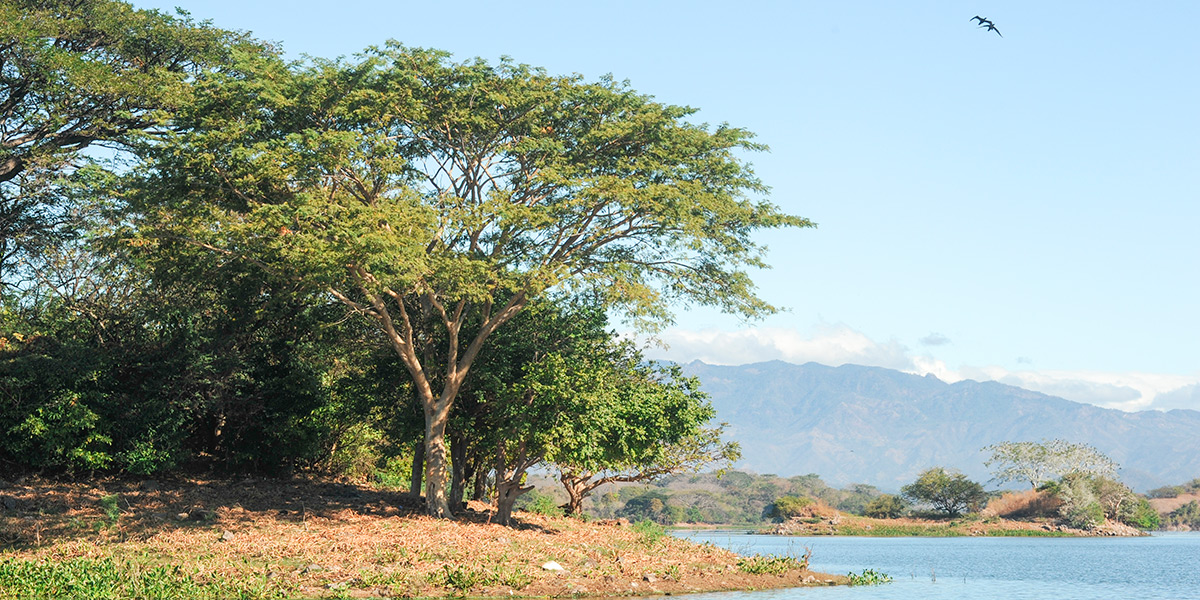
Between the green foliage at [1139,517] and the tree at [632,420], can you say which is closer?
the tree at [632,420]

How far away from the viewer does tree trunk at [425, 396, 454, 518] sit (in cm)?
2520

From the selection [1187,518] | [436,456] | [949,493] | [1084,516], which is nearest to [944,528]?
[949,493]

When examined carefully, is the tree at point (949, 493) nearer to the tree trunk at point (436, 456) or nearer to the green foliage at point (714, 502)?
the green foliage at point (714, 502)

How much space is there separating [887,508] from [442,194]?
7647 centimetres

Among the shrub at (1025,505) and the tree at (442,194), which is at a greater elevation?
the tree at (442,194)

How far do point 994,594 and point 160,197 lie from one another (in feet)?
71.8

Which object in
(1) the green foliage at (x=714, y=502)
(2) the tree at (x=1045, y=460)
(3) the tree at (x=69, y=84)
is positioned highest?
(3) the tree at (x=69, y=84)

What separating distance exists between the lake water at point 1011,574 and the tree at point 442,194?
25.7 ft

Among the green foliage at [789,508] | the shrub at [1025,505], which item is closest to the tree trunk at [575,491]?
the shrub at [1025,505]

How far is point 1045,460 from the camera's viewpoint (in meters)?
100

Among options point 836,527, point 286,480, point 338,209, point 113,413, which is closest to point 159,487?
point 113,413

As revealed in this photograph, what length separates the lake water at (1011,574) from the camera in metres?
23.8

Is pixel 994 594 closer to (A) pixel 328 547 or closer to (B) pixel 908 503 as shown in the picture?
(A) pixel 328 547

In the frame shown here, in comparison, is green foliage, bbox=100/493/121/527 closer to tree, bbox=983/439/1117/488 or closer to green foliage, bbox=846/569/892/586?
green foliage, bbox=846/569/892/586
